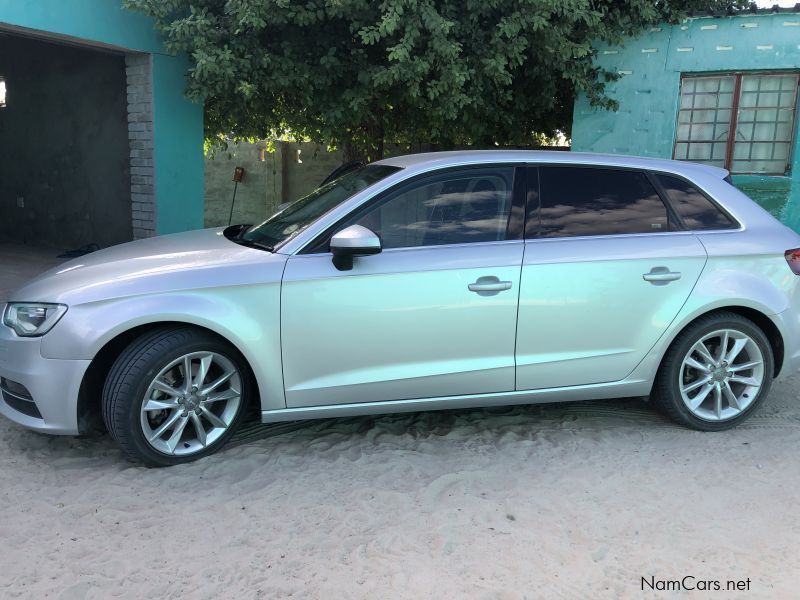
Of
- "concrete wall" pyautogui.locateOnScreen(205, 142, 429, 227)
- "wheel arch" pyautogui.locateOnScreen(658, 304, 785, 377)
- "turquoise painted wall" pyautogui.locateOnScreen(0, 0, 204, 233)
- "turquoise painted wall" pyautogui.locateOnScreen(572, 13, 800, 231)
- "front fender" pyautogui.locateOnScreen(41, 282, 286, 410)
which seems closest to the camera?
"front fender" pyautogui.locateOnScreen(41, 282, 286, 410)

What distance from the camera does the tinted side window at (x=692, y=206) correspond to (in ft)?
13.8

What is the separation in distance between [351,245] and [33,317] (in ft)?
5.51

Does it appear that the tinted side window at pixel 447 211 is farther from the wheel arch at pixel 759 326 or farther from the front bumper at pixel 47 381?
the front bumper at pixel 47 381

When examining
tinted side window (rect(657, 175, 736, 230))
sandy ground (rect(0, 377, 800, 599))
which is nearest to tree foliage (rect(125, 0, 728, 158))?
tinted side window (rect(657, 175, 736, 230))

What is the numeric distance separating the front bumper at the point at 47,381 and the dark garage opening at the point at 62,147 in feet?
24.1

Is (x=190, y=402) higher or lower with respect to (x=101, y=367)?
lower

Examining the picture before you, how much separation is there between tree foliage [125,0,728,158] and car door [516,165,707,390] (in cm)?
296

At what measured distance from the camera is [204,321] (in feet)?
11.6

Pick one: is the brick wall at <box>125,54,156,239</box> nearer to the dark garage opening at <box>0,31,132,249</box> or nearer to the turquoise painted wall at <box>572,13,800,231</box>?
the dark garage opening at <box>0,31,132,249</box>

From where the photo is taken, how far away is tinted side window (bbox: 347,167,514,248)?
12.6 feet

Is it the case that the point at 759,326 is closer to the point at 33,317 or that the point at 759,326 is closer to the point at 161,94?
the point at 33,317

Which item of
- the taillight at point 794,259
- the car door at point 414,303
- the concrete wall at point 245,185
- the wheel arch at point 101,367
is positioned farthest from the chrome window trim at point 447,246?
the concrete wall at point 245,185

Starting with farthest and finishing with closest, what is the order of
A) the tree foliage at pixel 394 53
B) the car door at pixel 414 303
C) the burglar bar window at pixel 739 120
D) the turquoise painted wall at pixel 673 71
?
the burglar bar window at pixel 739 120 < the turquoise painted wall at pixel 673 71 < the tree foliage at pixel 394 53 < the car door at pixel 414 303

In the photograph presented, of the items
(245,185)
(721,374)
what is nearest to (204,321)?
(721,374)
